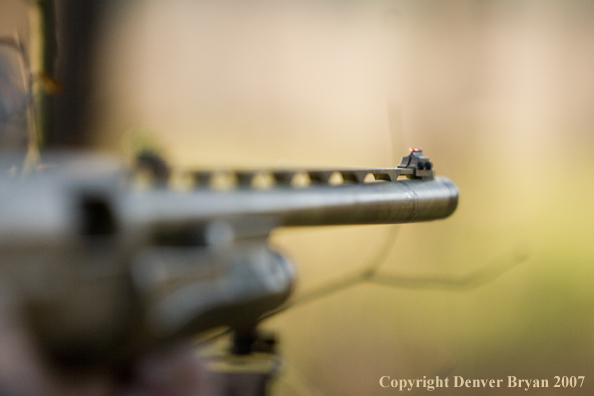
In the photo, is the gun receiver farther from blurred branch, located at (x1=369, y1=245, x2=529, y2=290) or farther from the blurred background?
blurred branch, located at (x1=369, y1=245, x2=529, y2=290)

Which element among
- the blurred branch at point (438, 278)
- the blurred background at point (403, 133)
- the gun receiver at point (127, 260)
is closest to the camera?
the gun receiver at point (127, 260)

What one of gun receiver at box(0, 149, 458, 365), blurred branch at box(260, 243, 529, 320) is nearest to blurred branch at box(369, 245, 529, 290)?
blurred branch at box(260, 243, 529, 320)

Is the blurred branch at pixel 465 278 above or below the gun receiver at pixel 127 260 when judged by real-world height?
below

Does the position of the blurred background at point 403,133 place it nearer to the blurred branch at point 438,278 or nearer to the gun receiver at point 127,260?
the blurred branch at point 438,278

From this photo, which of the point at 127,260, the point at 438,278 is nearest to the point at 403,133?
the point at 438,278

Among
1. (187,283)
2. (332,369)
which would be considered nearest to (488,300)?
(332,369)

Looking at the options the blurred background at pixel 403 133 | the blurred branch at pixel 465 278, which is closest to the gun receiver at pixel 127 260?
the blurred background at pixel 403 133
